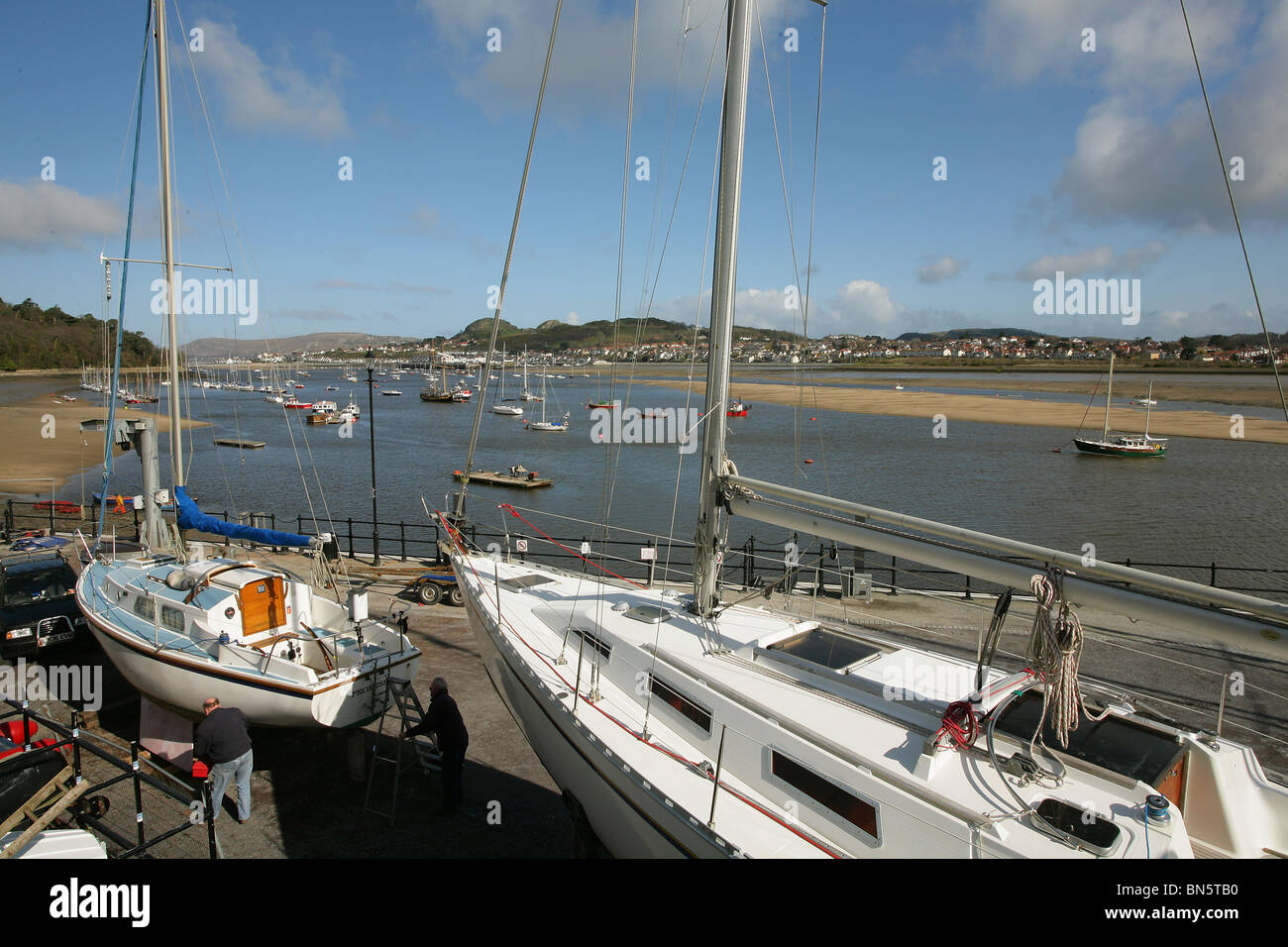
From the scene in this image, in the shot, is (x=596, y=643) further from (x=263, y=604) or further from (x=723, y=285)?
(x=263, y=604)

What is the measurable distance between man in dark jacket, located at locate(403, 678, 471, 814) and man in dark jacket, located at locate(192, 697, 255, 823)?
159 centimetres

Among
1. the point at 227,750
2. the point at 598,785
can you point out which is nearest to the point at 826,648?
the point at 598,785

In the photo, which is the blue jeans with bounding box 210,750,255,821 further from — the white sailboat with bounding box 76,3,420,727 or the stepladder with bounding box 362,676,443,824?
the stepladder with bounding box 362,676,443,824

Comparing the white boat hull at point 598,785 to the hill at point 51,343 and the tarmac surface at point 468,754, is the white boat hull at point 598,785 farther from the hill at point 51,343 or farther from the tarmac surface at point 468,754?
the hill at point 51,343

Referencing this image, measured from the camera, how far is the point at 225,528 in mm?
12453

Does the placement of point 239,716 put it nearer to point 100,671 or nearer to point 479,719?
point 479,719

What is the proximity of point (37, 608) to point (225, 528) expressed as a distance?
9.16 ft

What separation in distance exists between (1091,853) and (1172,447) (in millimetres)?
66137

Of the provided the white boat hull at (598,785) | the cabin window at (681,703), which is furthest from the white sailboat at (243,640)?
the cabin window at (681,703)

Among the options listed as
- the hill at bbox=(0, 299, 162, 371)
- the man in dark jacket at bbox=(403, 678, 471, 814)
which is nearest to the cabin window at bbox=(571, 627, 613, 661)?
the man in dark jacket at bbox=(403, 678, 471, 814)

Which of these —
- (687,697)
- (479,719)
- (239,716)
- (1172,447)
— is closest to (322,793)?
(239,716)

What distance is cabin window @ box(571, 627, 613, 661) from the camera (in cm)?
771

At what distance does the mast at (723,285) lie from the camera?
736cm

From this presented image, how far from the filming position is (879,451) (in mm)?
54938
